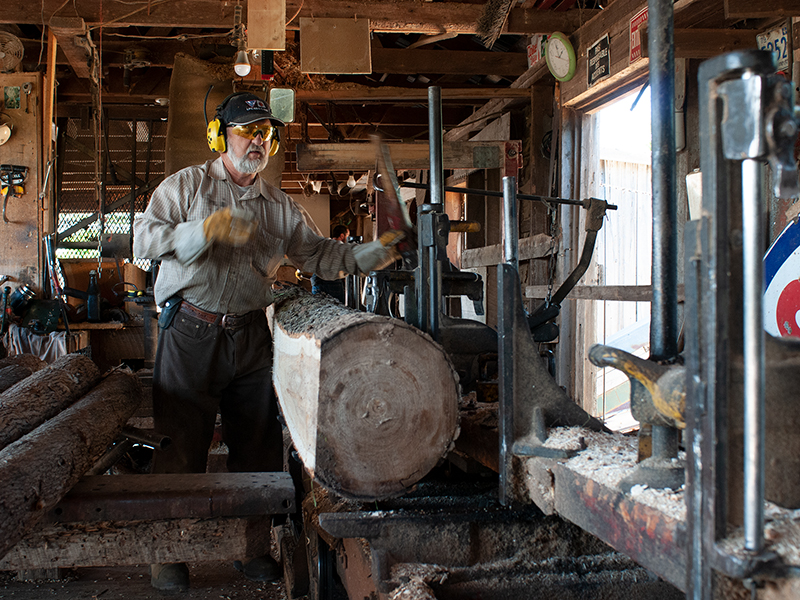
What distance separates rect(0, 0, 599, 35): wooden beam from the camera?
458 centimetres

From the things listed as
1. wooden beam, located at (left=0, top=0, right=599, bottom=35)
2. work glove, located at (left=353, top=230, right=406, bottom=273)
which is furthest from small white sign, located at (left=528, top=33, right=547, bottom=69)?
work glove, located at (left=353, top=230, right=406, bottom=273)

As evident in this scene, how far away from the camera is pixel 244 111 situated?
2717mm

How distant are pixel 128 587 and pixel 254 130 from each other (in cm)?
221

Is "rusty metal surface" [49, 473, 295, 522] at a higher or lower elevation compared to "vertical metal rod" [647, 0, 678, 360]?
lower

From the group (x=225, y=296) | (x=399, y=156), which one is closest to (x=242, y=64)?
(x=399, y=156)

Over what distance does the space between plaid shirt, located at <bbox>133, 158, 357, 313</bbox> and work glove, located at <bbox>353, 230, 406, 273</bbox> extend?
169 mm

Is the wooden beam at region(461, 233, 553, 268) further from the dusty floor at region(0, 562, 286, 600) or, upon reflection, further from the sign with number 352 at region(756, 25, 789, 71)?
the dusty floor at region(0, 562, 286, 600)

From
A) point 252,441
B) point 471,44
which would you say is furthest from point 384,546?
point 471,44

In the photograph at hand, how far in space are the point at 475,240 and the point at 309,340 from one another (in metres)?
5.77

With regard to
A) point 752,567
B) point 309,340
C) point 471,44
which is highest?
point 471,44

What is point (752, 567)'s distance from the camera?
863 millimetres

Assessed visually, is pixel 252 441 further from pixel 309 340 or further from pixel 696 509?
pixel 696 509

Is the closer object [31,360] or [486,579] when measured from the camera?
[486,579]

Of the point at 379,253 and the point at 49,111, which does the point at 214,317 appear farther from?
the point at 49,111
